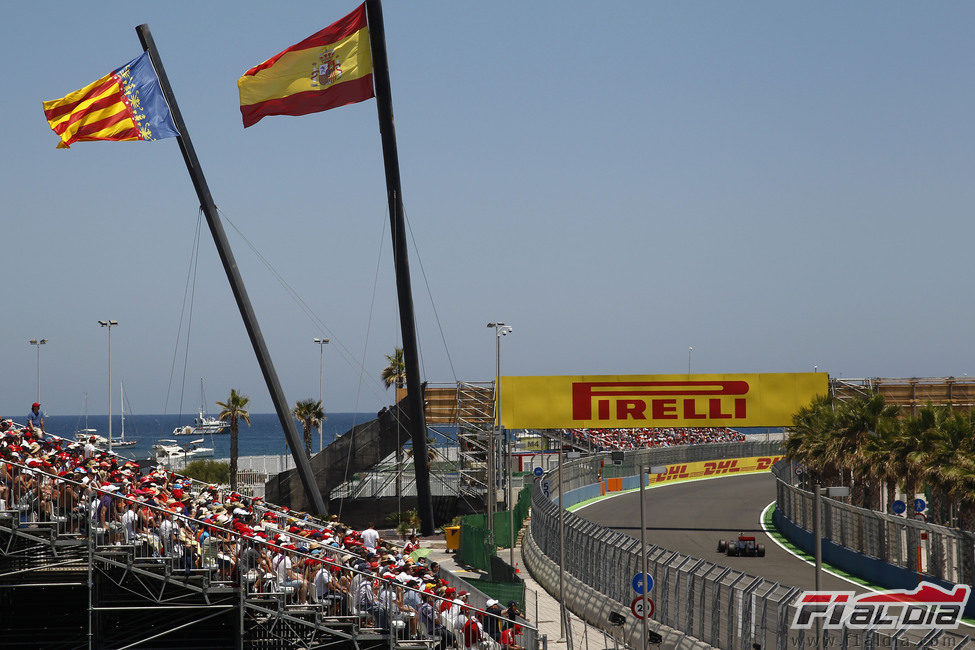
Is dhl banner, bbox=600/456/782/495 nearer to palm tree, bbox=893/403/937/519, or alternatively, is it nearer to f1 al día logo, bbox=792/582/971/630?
palm tree, bbox=893/403/937/519

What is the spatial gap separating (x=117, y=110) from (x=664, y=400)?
1084 inches

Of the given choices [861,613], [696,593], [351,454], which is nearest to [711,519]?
[351,454]

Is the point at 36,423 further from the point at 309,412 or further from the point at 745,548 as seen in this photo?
the point at 309,412

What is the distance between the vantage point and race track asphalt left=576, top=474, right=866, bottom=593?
123 feet

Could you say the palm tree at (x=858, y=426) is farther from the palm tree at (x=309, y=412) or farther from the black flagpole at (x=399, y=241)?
the palm tree at (x=309, y=412)

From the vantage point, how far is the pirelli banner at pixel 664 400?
160ft

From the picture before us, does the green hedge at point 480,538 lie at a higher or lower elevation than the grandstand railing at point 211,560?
lower

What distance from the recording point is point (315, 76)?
30188mm

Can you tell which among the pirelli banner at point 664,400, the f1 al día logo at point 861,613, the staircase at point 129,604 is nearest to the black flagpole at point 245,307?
the pirelli banner at point 664,400

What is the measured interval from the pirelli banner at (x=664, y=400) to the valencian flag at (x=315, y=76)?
831 inches

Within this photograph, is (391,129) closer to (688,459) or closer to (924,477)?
(924,477)

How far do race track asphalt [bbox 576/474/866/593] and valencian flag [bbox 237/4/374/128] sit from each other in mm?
20275

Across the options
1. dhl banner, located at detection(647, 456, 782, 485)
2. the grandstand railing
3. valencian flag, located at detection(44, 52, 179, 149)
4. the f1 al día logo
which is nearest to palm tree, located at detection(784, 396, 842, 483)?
the f1 al día logo

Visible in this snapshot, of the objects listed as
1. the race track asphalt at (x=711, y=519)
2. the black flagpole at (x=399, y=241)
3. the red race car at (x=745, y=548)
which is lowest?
the race track asphalt at (x=711, y=519)
